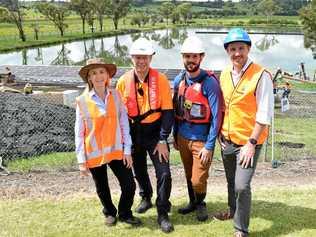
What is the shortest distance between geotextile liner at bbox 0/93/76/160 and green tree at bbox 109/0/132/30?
7922cm

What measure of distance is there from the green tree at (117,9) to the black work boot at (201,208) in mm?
85741

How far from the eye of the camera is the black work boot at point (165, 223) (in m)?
4.82

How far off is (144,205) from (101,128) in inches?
47.6

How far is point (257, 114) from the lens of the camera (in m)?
4.20

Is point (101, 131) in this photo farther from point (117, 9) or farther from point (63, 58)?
point (117, 9)

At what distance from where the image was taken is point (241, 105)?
4309mm

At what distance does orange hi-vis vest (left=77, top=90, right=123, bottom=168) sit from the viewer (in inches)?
179

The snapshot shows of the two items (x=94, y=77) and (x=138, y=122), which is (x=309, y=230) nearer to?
(x=138, y=122)

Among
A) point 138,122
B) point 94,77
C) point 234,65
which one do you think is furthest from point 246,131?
point 94,77

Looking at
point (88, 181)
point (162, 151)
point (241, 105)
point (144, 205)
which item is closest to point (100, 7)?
point (88, 181)

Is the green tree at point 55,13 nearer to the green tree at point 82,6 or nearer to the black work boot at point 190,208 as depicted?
the green tree at point 82,6

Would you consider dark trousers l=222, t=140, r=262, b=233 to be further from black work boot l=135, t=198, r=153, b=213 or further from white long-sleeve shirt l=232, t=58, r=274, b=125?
black work boot l=135, t=198, r=153, b=213

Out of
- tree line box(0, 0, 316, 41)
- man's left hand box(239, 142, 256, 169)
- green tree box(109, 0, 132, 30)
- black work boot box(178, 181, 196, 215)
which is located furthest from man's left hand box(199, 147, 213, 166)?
green tree box(109, 0, 132, 30)

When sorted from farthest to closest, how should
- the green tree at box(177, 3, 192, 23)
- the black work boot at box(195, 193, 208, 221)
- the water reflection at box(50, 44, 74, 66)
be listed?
the green tree at box(177, 3, 192, 23) < the water reflection at box(50, 44, 74, 66) < the black work boot at box(195, 193, 208, 221)
